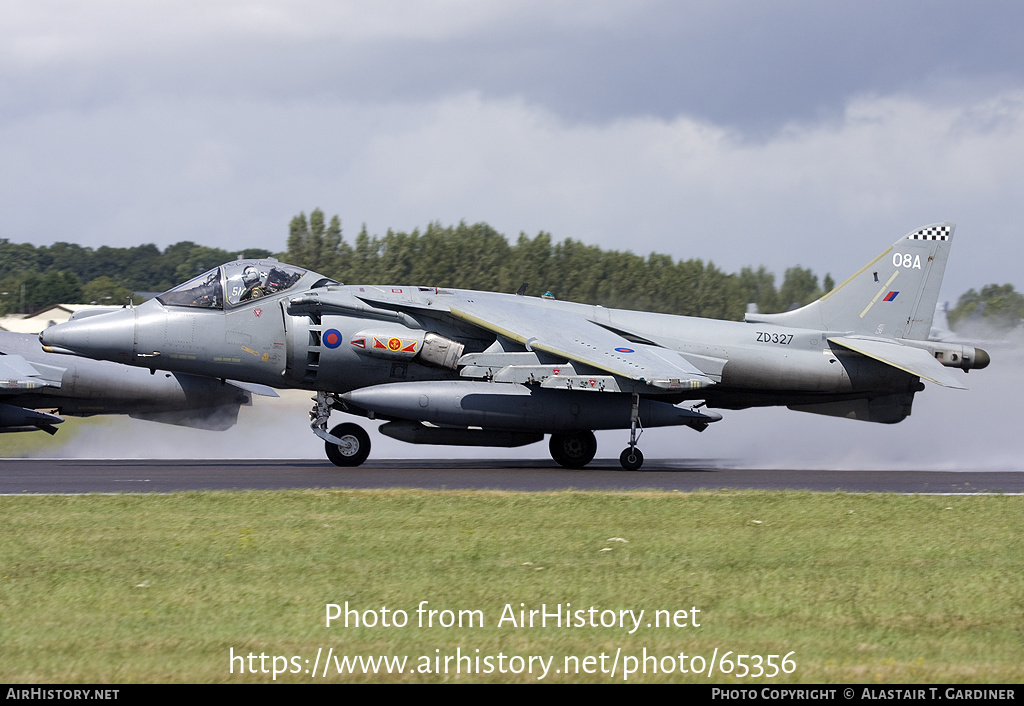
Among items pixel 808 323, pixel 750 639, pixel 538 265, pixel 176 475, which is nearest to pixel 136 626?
pixel 750 639

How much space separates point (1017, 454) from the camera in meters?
20.8

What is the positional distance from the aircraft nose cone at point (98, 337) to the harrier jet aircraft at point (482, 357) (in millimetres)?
25

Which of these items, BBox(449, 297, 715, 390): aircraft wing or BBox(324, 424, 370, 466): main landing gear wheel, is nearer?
BBox(449, 297, 715, 390): aircraft wing

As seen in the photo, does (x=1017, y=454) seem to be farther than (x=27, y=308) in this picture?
No

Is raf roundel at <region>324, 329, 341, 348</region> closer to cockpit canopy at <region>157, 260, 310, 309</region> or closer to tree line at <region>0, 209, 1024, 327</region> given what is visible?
cockpit canopy at <region>157, 260, 310, 309</region>

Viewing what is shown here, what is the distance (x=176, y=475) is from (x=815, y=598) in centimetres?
1146

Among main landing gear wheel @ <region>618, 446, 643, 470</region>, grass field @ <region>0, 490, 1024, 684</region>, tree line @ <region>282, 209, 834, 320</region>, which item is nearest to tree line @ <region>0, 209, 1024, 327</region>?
tree line @ <region>282, 209, 834, 320</region>

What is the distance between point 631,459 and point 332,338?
5716mm

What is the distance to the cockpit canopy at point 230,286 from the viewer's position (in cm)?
1767

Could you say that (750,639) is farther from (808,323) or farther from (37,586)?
(808,323)

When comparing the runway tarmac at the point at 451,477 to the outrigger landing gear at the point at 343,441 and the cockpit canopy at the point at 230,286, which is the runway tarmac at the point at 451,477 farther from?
the cockpit canopy at the point at 230,286

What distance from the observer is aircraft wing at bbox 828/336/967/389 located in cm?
1786

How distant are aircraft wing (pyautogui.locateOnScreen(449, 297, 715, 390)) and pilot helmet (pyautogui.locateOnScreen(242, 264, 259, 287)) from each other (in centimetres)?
355

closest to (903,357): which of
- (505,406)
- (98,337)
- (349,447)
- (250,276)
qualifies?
(505,406)
